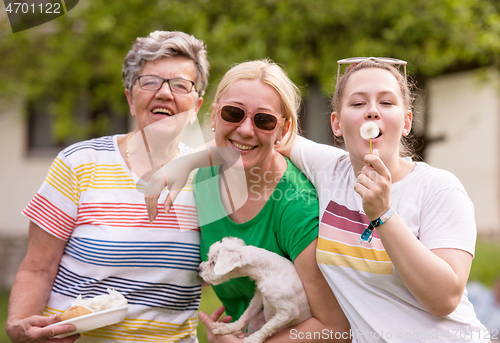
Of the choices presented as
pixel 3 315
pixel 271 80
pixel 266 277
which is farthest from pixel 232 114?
pixel 3 315

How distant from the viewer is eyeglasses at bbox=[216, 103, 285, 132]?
2180 millimetres

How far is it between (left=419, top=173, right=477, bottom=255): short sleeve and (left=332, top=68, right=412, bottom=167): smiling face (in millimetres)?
267

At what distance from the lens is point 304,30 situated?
5289mm

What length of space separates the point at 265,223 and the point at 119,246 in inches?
30.6

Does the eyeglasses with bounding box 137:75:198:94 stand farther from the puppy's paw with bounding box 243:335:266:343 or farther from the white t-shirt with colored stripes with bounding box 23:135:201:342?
the puppy's paw with bounding box 243:335:266:343

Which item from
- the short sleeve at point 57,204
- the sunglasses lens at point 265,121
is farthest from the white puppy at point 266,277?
the short sleeve at point 57,204

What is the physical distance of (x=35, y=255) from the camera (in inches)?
93.3

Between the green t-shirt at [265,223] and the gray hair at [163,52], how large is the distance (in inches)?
26.1

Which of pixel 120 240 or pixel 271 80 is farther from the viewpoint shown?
pixel 120 240

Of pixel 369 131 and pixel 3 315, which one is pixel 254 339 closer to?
pixel 369 131

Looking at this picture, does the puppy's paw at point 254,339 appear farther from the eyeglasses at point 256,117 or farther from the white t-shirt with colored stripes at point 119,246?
the eyeglasses at point 256,117

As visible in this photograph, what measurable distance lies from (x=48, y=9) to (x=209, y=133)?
7.45 ft

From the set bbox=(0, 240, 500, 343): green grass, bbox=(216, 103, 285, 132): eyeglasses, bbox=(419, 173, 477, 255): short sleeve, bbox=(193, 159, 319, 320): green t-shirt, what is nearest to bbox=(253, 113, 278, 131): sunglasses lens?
bbox=(216, 103, 285, 132): eyeglasses

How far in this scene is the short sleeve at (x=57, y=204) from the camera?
7.66 ft
